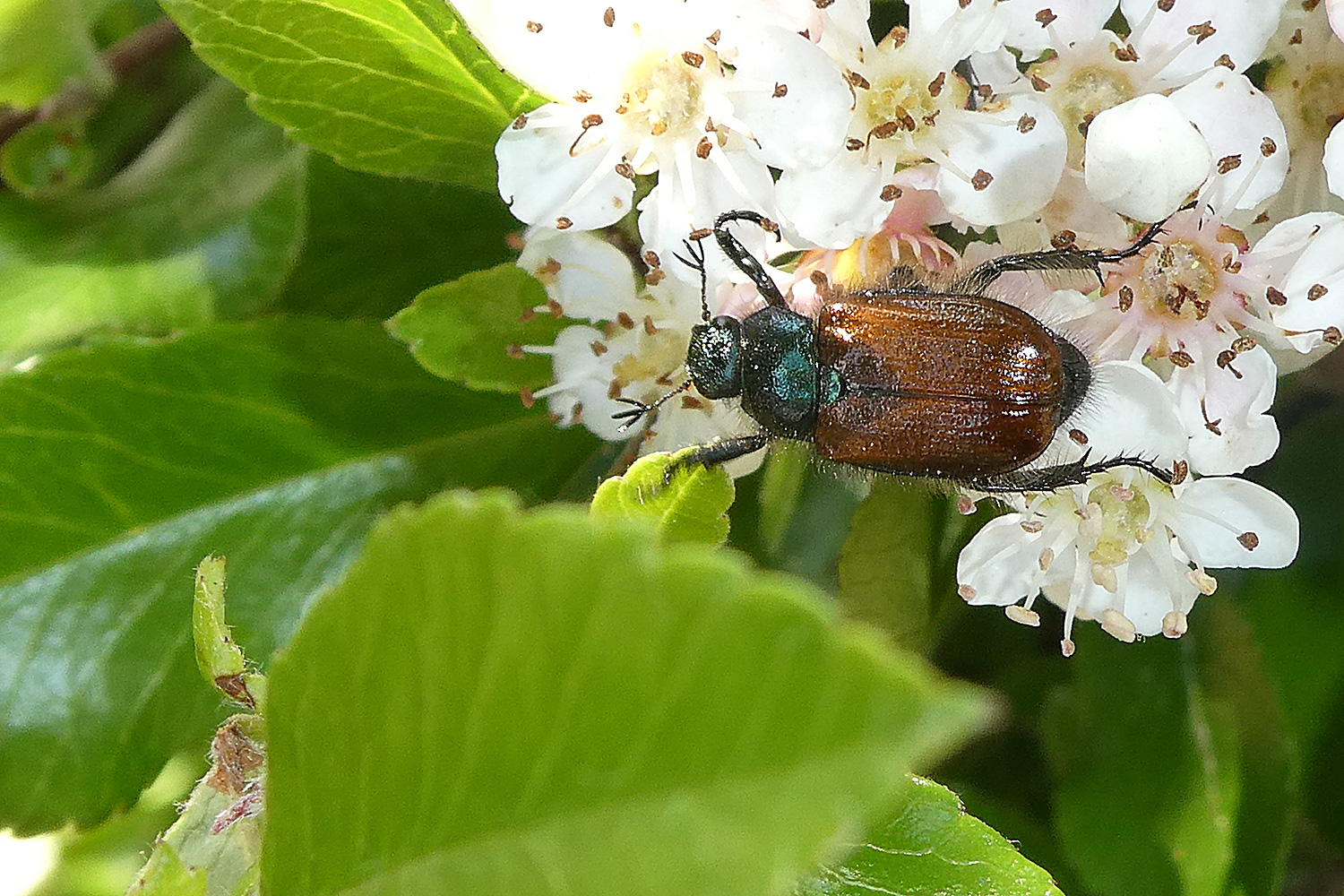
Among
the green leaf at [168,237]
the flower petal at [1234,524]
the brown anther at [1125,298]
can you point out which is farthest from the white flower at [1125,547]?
the green leaf at [168,237]

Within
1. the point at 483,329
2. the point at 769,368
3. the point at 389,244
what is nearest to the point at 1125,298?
the point at 769,368

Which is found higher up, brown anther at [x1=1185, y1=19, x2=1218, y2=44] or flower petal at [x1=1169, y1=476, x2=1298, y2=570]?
brown anther at [x1=1185, y1=19, x2=1218, y2=44]

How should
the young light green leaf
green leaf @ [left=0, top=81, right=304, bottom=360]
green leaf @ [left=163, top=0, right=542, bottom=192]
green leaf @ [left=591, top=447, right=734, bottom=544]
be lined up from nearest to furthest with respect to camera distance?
the young light green leaf < green leaf @ [left=591, top=447, right=734, bottom=544] < green leaf @ [left=163, top=0, right=542, bottom=192] < green leaf @ [left=0, top=81, right=304, bottom=360]

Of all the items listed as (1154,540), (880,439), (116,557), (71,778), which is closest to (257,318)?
(116,557)

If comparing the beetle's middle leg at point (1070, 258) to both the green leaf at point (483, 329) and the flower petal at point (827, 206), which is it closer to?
the flower petal at point (827, 206)


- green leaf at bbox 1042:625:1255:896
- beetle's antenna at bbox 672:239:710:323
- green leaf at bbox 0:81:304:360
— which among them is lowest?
green leaf at bbox 1042:625:1255:896

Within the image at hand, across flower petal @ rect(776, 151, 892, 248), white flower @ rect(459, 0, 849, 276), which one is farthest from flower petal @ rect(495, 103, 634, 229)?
flower petal @ rect(776, 151, 892, 248)

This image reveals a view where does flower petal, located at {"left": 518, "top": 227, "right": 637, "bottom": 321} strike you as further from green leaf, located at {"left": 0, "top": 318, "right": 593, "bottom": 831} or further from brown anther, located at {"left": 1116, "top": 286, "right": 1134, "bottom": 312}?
brown anther, located at {"left": 1116, "top": 286, "right": 1134, "bottom": 312}
